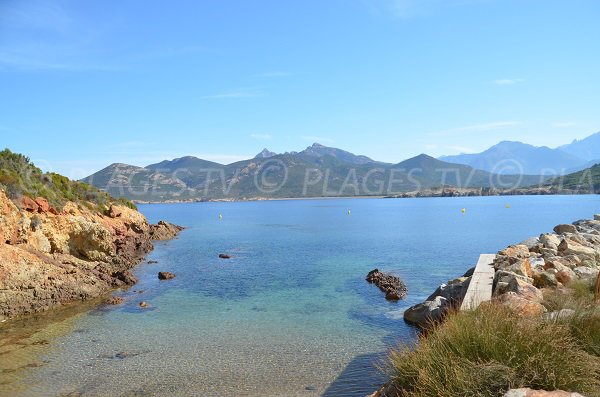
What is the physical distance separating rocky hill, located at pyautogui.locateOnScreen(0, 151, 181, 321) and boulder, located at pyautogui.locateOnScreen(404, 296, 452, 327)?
16549 mm

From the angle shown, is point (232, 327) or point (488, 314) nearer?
point (488, 314)

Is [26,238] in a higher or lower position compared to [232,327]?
higher

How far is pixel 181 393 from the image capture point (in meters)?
11.5

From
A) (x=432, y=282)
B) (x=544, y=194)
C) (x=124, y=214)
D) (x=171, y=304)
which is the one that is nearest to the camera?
(x=171, y=304)

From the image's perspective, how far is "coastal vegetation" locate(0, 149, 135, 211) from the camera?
25930 mm

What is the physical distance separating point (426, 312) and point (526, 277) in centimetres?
376

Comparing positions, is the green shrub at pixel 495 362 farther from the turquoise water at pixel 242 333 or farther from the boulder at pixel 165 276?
the boulder at pixel 165 276

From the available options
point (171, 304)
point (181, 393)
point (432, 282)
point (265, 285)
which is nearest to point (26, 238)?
point (171, 304)

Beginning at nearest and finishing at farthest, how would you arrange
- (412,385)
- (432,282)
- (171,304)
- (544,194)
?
(412,385), (171,304), (432,282), (544,194)

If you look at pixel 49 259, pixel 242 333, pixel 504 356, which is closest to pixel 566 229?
pixel 242 333

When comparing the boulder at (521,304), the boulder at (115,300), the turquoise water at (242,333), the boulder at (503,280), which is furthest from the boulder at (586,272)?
the boulder at (115,300)

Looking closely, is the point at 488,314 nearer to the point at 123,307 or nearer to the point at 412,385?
the point at 412,385

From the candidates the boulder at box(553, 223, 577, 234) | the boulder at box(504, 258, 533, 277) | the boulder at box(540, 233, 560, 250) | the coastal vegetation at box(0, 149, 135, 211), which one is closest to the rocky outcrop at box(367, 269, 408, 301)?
the boulder at box(504, 258, 533, 277)

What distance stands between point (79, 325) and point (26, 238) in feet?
27.0
